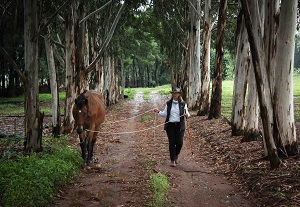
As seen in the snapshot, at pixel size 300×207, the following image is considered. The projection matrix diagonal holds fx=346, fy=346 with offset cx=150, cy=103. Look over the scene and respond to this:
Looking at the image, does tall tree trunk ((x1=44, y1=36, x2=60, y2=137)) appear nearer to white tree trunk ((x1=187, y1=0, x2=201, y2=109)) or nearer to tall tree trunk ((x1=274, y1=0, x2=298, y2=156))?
tall tree trunk ((x1=274, y1=0, x2=298, y2=156))

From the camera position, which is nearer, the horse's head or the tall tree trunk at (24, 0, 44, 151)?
the tall tree trunk at (24, 0, 44, 151)

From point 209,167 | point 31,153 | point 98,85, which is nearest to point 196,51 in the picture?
point 98,85

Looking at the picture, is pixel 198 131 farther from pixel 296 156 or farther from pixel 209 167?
pixel 296 156

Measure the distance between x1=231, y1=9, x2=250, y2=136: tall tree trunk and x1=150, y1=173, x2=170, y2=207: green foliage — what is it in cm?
490

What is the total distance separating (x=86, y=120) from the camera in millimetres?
9602

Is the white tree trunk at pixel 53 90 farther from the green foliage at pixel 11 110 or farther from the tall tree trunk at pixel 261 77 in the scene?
the green foliage at pixel 11 110

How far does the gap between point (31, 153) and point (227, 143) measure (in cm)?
593

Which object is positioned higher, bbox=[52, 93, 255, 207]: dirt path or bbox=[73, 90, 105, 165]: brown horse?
bbox=[73, 90, 105, 165]: brown horse

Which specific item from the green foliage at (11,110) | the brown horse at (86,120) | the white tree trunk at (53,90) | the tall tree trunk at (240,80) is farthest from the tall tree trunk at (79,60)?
the green foliage at (11,110)

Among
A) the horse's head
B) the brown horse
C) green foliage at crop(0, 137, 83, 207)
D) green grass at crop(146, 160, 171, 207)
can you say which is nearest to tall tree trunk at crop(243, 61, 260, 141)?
green grass at crop(146, 160, 171, 207)

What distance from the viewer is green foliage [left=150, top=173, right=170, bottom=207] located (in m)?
6.12

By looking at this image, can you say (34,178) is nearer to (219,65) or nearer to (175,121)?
(175,121)

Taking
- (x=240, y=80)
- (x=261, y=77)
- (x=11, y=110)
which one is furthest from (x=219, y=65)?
(x=11, y=110)

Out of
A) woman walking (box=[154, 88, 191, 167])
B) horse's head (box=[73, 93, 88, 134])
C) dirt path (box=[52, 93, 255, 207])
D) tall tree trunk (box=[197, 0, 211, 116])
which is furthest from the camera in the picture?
tall tree trunk (box=[197, 0, 211, 116])
